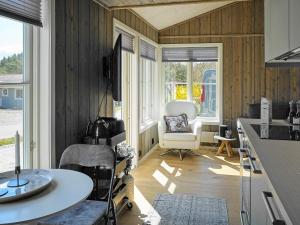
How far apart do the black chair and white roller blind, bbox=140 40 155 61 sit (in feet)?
11.0

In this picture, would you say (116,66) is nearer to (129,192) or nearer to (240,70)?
(129,192)

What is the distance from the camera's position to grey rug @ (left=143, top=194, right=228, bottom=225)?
9.32ft

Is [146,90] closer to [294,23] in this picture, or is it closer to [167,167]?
[167,167]

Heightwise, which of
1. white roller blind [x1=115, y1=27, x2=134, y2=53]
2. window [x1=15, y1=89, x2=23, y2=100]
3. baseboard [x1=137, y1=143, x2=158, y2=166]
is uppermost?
white roller blind [x1=115, y1=27, x2=134, y2=53]

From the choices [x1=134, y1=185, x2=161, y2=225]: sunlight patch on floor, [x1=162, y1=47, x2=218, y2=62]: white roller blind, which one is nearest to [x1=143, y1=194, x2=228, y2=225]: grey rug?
[x1=134, y1=185, x2=161, y2=225]: sunlight patch on floor

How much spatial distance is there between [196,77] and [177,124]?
141 cm

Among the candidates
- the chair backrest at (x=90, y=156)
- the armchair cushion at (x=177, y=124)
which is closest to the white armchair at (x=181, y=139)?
the armchair cushion at (x=177, y=124)

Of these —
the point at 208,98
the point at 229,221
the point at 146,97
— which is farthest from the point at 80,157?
the point at 208,98

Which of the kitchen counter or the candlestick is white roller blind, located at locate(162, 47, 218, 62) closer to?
the kitchen counter

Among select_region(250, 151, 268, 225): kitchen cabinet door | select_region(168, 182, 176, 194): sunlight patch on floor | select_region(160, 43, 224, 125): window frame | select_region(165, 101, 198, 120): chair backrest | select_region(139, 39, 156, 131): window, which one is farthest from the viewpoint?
select_region(160, 43, 224, 125): window frame

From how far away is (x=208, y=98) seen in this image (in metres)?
6.44

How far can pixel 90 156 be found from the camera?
207cm

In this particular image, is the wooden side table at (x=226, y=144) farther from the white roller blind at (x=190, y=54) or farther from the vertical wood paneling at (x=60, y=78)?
the vertical wood paneling at (x=60, y=78)

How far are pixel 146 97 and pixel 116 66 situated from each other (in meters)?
2.55
